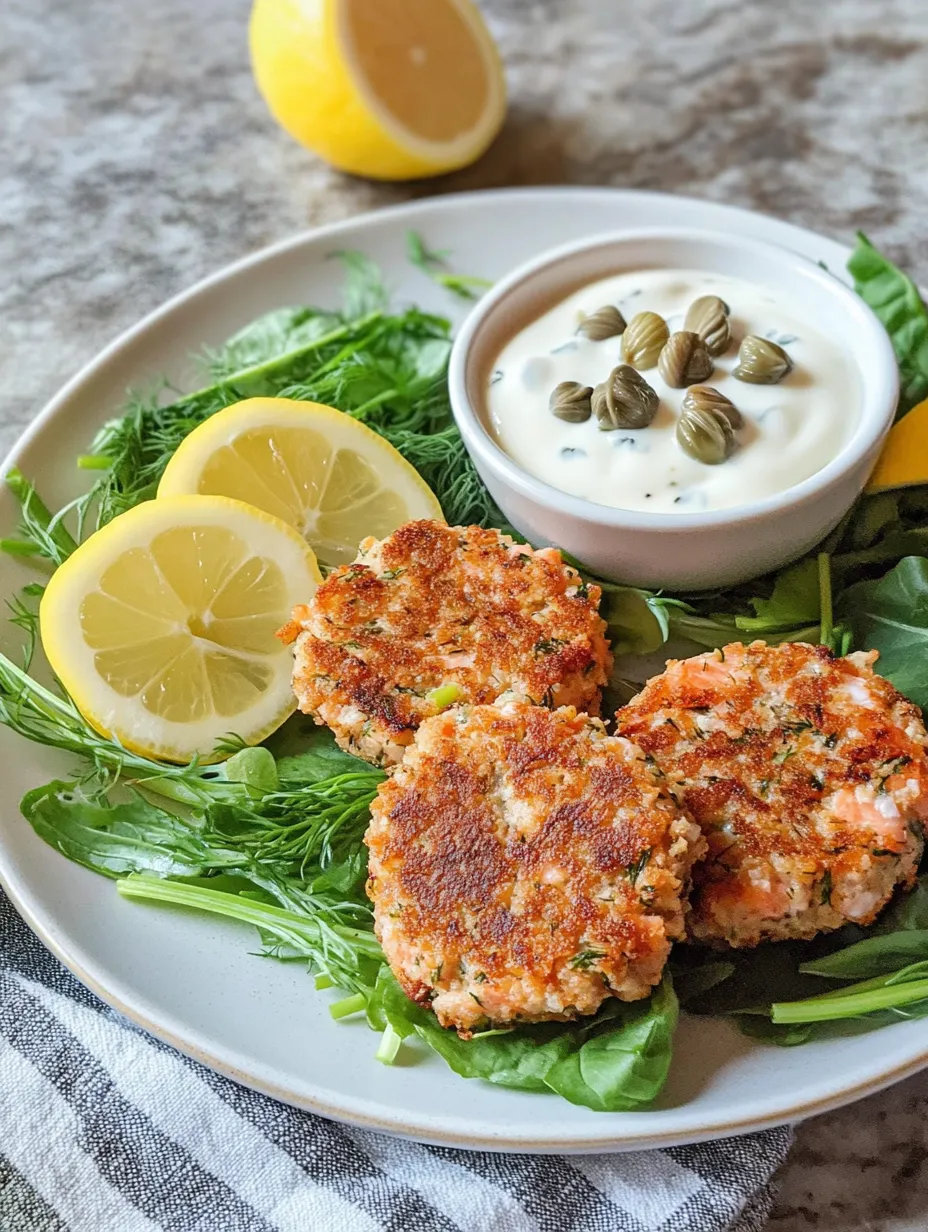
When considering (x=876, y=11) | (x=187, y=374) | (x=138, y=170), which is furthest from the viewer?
(x=876, y=11)

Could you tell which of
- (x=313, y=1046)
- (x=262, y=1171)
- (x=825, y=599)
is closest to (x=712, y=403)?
(x=825, y=599)

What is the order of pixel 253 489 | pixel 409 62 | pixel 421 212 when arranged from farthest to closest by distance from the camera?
pixel 409 62, pixel 421 212, pixel 253 489

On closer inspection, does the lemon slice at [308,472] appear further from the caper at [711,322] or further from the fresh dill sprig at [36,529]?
the caper at [711,322]

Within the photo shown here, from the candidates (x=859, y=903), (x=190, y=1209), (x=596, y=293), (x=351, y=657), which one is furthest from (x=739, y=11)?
(x=190, y=1209)

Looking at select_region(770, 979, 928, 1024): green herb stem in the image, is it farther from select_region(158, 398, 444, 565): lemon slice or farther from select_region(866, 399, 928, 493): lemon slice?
select_region(158, 398, 444, 565): lemon slice

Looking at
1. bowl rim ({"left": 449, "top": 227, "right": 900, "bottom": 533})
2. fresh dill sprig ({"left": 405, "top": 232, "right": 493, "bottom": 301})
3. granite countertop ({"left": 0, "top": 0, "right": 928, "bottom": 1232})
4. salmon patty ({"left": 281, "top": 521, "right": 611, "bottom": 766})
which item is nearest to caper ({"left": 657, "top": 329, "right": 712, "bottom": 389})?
bowl rim ({"left": 449, "top": 227, "right": 900, "bottom": 533})

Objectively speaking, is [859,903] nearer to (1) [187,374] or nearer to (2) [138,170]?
(1) [187,374]
